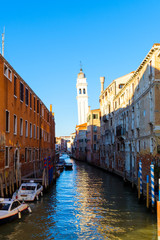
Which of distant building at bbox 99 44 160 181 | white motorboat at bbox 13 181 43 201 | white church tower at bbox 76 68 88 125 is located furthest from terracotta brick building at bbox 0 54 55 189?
white church tower at bbox 76 68 88 125

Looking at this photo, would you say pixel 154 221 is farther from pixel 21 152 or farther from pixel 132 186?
pixel 21 152

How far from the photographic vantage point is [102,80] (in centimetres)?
5353

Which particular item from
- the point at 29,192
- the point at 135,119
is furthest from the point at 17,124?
the point at 135,119

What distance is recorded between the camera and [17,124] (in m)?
22.2

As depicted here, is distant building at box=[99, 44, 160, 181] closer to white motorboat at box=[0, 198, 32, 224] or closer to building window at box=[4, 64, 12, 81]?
white motorboat at box=[0, 198, 32, 224]

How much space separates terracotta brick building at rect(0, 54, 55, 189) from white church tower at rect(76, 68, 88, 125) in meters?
69.5

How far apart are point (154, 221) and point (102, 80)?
41698 millimetres

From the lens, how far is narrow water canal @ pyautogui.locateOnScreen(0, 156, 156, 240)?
470 inches

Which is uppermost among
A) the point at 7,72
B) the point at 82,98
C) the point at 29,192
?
the point at 82,98

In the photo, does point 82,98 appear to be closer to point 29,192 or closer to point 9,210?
point 29,192

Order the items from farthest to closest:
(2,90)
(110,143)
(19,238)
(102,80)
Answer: (102,80), (110,143), (2,90), (19,238)

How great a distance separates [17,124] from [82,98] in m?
81.5

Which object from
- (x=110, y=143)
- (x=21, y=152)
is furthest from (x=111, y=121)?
(x=21, y=152)

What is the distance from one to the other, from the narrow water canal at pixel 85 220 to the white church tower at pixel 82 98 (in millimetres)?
80057
